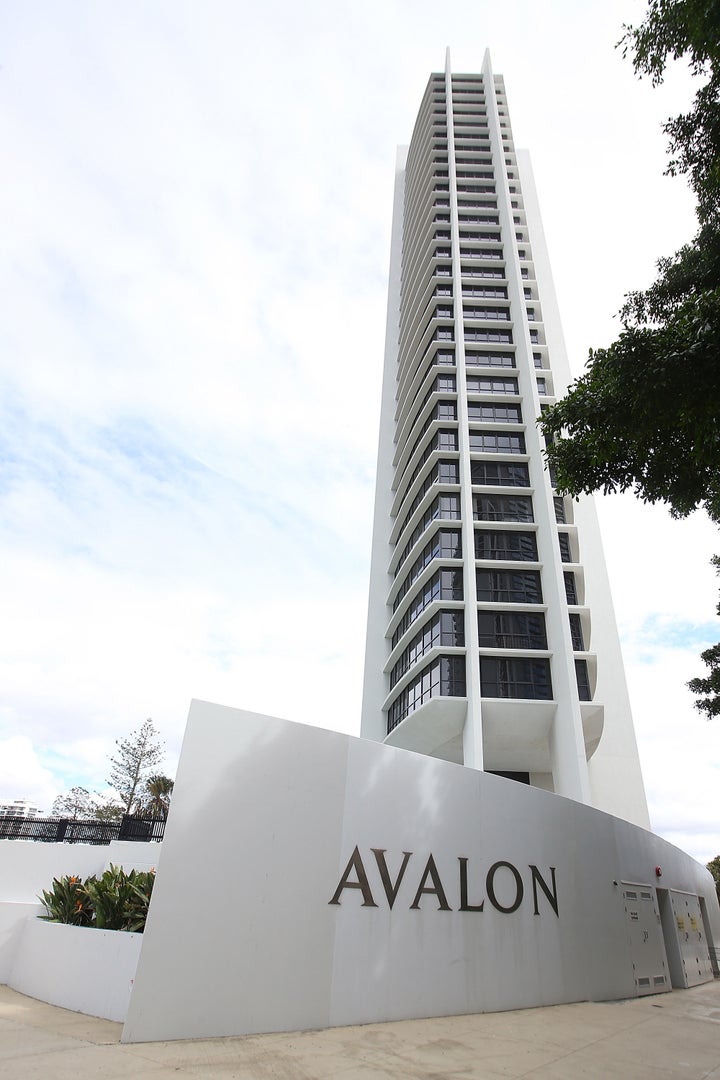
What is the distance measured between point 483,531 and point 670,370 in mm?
22545

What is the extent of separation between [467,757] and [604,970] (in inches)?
556

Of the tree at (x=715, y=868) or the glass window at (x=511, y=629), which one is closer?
the glass window at (x=511, y=629)

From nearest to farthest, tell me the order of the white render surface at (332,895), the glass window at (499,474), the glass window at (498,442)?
the white render surface at (332,895) < the glass window at (499,474) < the glass window at (498,442)

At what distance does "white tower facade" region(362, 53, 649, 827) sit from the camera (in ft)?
88.6

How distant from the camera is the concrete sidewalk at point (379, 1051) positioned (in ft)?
17.2

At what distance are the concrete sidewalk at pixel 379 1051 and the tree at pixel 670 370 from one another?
301 inches

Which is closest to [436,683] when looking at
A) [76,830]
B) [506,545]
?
[506,545]

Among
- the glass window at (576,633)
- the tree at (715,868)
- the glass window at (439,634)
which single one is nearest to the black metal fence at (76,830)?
the glass window at (439,634)

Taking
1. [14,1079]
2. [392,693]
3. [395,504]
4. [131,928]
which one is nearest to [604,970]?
[131,928]

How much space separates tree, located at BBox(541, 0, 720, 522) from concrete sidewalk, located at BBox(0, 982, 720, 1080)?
7651 mm

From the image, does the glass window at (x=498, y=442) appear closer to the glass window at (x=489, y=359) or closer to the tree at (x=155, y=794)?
the glass window at (x=489, y=359)

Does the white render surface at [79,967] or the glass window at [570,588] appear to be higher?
the glass window at [570,588]

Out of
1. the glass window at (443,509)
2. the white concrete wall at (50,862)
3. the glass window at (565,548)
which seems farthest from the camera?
the glass window at (443,509)

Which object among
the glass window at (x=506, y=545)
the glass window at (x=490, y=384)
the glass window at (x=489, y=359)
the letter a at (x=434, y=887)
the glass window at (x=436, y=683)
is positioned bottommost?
the letter a at (x=434, y=887)
